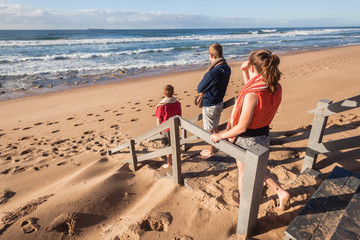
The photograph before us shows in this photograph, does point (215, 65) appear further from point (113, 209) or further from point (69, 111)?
point (69, 111)

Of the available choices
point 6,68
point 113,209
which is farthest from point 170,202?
point 6,68

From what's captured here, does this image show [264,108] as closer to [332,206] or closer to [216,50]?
[332,206]

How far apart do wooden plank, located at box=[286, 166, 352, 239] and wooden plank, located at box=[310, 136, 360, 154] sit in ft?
0.92

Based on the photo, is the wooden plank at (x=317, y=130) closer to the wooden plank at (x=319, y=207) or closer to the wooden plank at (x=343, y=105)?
the wooden plank at (x=343, y=105)

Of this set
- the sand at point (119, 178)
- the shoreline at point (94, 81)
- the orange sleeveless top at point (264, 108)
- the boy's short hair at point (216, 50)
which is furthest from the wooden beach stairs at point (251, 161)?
the shoreline at point (94, 81)

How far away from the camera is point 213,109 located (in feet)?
11.4

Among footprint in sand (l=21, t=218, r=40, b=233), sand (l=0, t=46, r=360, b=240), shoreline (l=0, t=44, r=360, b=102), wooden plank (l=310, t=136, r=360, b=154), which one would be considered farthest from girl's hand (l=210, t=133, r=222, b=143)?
shoreline (l=0, t=44, r=360, b=102)

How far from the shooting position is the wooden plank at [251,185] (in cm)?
162

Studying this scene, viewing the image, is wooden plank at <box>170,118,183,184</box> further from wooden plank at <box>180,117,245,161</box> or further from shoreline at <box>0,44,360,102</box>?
shoreline at <box>0,44,360,102</box>

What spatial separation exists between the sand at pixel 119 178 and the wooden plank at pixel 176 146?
6.6 inches

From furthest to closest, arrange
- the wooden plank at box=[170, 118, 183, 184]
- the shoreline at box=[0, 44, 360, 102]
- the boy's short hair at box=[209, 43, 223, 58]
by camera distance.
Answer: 1. the shoreline at box=[0, 44, 360, 102]
2. the boy's short hair at box=[209, 43, 223, 58]
3. the wooden plank at box=[170, 118, 183, 184]

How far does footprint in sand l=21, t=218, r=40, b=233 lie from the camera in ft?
8.73

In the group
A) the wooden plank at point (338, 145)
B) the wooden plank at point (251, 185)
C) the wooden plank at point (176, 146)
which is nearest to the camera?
the wooden plank at point (251, 185)

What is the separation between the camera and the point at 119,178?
379 cm
